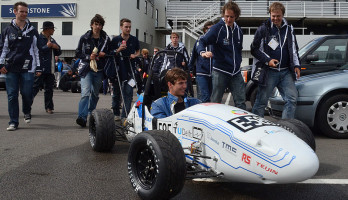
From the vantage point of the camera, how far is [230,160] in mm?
2977

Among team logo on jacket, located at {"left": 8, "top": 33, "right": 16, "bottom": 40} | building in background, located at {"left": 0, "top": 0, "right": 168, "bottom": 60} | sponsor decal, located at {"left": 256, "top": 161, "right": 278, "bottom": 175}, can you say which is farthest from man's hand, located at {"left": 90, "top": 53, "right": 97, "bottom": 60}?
building in background, located at {"left": 0, "top": 0, "right": 168, "bottom": 60}

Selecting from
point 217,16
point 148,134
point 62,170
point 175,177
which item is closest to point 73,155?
point 62,170

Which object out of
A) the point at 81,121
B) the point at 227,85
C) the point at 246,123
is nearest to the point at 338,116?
the point at 227,85

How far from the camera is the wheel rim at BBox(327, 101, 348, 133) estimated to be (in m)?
5.85

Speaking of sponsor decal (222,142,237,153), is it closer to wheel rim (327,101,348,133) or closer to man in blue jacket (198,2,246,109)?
man in blue jacket (198,2,246,109)

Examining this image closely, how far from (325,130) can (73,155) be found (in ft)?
12.1

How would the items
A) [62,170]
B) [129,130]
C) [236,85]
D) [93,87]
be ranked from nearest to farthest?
1. [62,170]
2. [129,130]
3. [236,85]
4. [93,87]

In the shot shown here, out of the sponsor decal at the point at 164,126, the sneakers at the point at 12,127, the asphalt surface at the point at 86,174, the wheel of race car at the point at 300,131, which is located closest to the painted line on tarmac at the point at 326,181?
the asphalt surface at the point at 86,174

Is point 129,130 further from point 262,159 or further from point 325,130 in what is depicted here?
point 325,130

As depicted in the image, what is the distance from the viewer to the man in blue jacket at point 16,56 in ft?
21.2

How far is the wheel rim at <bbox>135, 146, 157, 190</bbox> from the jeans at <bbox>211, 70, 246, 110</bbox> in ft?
7.80

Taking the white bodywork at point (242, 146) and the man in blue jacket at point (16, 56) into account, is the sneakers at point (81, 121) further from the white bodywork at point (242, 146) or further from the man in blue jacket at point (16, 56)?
the white bodywork at point (242, 146)

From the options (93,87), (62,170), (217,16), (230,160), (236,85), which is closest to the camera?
(230,160)

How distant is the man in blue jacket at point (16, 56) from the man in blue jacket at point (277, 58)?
3796 millimetres
